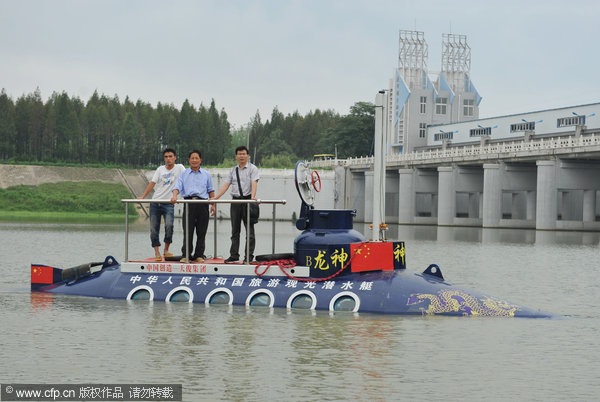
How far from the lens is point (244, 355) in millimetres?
14078

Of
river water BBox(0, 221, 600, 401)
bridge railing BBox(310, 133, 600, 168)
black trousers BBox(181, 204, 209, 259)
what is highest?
bridge railing BBox(310, 133, 600, 168)

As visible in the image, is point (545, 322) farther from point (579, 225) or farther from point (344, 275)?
point (579, 225)

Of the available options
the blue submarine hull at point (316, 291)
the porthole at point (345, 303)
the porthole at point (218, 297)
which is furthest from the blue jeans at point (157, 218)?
the porthole at point (345, 303)

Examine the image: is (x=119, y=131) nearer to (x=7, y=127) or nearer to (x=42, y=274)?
(x=7, y=127)

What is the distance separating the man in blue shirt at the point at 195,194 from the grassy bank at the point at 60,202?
300ft

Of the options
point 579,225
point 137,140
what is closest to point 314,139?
point 137,140

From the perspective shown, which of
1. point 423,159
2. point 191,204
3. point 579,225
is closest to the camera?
point 191,204

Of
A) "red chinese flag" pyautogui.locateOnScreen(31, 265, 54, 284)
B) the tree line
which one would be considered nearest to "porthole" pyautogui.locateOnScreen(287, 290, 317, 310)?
"red chinese flag" pyautogui.locateOnScreen(31, 265, 54, 284)

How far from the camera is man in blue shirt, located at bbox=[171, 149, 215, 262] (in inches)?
767

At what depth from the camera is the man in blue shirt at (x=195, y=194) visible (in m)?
19.5

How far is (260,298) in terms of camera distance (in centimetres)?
1842

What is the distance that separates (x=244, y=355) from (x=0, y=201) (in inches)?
4315

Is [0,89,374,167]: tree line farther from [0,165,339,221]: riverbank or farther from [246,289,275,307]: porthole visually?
[246,289,275,307]: porthole

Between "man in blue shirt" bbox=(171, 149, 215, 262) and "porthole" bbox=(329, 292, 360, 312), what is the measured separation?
3797mm
